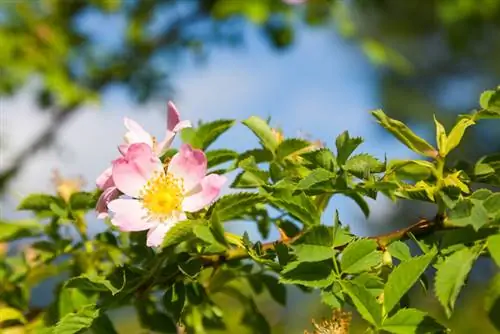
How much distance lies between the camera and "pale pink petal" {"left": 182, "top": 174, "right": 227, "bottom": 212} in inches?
21.6

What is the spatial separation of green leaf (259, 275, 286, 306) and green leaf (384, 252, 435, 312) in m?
0.20

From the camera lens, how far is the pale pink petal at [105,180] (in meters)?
0.60

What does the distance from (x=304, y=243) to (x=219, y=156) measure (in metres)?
0.12

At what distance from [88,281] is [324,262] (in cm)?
16

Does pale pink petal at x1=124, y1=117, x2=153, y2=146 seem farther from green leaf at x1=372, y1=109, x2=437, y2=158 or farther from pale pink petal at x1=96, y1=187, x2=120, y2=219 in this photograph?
green leaf at x1=372, y1=109, x2=437, y2=158

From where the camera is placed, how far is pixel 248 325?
2.40 ft

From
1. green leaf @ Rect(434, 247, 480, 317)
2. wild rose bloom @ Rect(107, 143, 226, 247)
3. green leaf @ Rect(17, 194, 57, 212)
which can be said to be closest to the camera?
green leaf @ Rect(434, 247, 480, 317)

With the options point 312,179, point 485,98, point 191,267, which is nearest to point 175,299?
point 191,267

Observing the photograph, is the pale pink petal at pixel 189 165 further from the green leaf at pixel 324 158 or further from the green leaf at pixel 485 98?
the green leaf at pixel 485 98

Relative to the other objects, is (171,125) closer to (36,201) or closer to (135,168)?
(135,168)

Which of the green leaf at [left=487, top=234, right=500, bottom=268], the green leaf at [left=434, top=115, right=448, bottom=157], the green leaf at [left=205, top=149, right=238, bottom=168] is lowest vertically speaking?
the green leaf at [left=205, top=149, right=238, bottom=168]

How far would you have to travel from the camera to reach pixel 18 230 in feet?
2.31

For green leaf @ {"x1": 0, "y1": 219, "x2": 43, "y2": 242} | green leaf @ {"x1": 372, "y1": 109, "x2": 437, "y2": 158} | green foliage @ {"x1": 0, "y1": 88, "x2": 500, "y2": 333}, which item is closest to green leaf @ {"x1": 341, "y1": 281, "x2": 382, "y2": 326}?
green foliage @ {"x1": 0, "y1": 88, "x2": 500, "y2": 333}

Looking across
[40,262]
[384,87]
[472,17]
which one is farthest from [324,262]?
[384,87]
